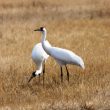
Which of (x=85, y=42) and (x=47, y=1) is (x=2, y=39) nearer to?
(x=85, y=42)

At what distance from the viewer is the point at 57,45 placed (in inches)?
715

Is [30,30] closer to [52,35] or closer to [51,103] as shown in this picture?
[52,35]

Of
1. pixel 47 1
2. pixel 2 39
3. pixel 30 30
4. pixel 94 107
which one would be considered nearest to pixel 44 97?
pixel 94 107

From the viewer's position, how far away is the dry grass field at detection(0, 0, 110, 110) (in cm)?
995

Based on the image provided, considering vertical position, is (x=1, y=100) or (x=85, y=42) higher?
(x=85, y=42)

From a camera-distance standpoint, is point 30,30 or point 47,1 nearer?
point 30,30

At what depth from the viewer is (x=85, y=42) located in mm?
18203

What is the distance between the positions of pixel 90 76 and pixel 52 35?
27.4ft

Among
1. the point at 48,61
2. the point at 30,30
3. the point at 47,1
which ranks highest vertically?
the point at 47,1

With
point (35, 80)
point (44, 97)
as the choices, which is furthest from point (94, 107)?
point (35, 80)

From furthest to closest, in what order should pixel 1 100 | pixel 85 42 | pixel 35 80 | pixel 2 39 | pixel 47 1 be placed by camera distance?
pixel 47 1
pixel 2 39
pixel 85 42
pixel 35 80
pixel 1 100

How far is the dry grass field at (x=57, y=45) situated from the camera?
9945 mm

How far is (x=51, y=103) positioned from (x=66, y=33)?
11.2 m

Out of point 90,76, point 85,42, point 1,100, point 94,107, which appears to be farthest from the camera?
A: point 85,42
